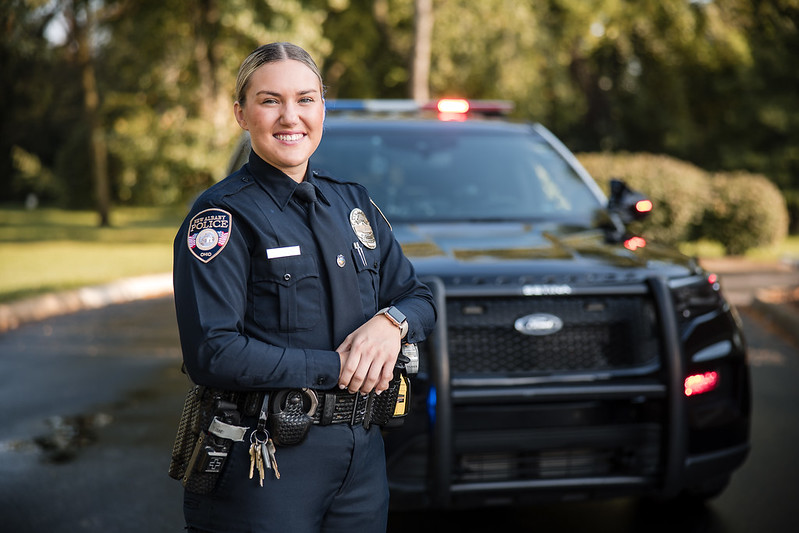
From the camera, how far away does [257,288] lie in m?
2.20

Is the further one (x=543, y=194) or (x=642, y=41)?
(x=642, y=41)

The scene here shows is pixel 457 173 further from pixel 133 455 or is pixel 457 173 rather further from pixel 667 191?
pixel 667 191

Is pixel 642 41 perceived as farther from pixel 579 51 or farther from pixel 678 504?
pixel 678 504

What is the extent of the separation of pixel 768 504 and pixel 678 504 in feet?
1.42

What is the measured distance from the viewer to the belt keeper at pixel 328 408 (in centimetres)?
222

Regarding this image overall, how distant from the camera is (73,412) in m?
6.38

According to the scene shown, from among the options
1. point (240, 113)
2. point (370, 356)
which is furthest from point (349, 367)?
point (240, 113)

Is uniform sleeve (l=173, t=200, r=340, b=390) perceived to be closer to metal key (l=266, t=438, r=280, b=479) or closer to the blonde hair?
metal key (l=266, t=438, r=280, b=479)

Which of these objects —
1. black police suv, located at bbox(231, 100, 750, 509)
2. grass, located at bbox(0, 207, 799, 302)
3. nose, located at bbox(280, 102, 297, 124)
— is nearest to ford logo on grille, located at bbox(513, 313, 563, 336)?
black police suv, located at bbox(231, 100, 750, 509)

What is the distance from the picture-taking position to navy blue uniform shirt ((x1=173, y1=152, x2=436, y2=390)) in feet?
6.87

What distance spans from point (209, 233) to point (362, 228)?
1.42 feet

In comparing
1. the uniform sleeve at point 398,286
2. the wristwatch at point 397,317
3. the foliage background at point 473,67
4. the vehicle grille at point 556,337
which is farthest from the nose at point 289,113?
the foliage background at point 473,67

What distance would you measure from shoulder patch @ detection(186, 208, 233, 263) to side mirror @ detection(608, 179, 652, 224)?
2.89m

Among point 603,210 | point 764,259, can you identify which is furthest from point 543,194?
point 764,259
